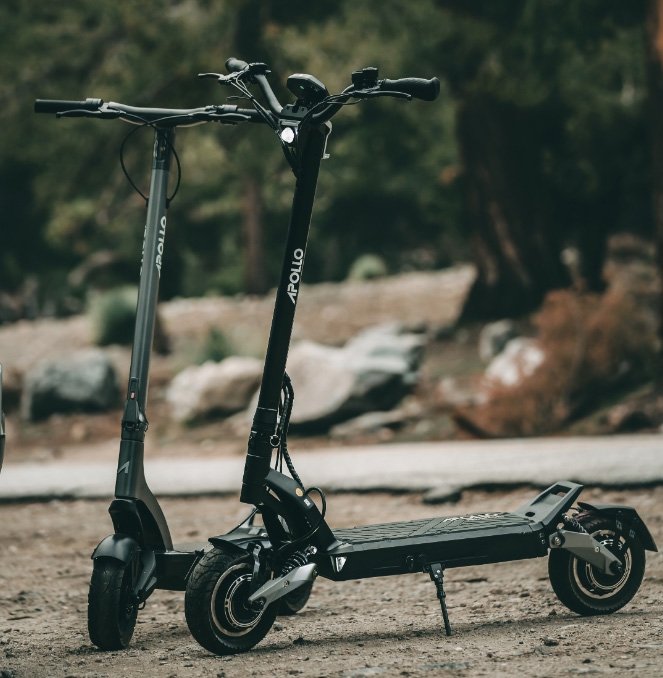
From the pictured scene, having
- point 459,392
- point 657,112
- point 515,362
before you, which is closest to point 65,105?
point 515,362

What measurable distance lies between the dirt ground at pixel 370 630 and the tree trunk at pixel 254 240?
18134 mm

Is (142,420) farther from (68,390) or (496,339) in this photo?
(68,390)

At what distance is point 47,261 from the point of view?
1373 inches

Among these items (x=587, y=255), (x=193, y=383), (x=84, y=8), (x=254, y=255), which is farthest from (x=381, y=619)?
(x=254, y=255)

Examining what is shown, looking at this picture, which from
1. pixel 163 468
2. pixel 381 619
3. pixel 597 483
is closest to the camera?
pixel 381 619

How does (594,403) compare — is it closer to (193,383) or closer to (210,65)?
(193,383)

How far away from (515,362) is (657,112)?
289 cm

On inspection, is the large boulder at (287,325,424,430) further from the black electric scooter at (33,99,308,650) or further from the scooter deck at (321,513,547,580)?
the black electric scooter at (33,99,308,650)

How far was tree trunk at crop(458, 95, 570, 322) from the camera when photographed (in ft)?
59.8

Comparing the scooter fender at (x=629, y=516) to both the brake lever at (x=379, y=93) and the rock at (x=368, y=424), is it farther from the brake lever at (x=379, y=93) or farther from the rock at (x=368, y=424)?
the rock at (x=368, y=424)

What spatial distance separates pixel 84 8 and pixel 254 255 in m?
8.57

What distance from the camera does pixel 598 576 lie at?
6.07 metres

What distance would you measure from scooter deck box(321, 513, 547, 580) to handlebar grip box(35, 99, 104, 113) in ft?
6.80

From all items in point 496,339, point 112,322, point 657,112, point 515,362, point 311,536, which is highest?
point 657,112
